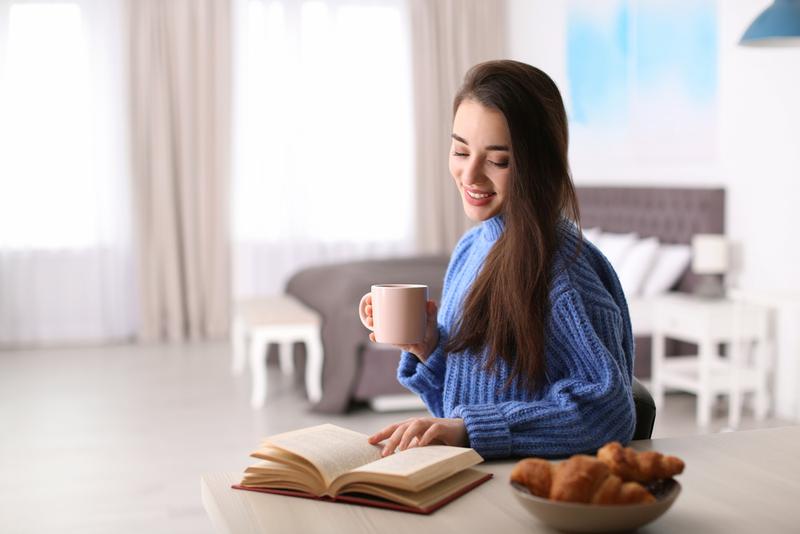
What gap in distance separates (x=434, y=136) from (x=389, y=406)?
3341 mm

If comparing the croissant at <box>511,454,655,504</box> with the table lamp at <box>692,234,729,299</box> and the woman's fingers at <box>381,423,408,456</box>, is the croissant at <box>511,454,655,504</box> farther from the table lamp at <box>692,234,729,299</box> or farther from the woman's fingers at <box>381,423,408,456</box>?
the table lamp at <box>692,234,729,299</box>

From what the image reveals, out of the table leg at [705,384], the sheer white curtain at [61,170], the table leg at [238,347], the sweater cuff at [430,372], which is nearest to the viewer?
the sweater cuff at [430,372]

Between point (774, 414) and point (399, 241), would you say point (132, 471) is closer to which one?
point (774, 414)

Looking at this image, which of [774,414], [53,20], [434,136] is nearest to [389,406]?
[774,414]

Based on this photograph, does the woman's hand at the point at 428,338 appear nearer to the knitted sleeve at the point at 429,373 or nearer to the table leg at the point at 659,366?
the knitted sleeve at the point at 429,373

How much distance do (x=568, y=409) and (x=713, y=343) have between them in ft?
11.4

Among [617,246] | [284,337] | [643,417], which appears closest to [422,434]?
[643,417]

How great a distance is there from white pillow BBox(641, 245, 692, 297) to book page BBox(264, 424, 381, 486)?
4.17 metres

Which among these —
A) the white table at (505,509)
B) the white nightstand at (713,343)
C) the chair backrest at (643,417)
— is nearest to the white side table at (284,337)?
the white nightstand at (713,343)

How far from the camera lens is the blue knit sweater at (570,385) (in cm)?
143

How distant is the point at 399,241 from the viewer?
7.78m

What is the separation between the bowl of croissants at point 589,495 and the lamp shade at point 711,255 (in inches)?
155

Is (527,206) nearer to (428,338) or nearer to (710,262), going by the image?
(428,338)

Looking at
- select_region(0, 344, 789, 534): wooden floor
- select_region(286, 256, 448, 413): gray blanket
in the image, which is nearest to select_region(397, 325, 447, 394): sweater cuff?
select_region(0, 344, 789, 534): wooden floor
